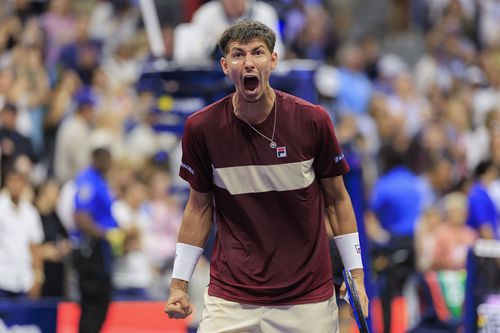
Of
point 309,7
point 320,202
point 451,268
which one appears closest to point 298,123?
point 320,202

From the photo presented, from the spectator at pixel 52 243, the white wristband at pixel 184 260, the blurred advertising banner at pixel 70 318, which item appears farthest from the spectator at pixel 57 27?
the white wristband at pixel 184 260

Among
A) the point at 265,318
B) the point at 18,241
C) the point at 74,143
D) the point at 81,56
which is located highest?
the point at 265,318

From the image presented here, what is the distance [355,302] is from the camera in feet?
20.1

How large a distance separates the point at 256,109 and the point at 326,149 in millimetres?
385

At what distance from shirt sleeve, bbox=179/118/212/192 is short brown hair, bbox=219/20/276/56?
43cm

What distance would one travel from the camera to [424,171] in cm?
1606

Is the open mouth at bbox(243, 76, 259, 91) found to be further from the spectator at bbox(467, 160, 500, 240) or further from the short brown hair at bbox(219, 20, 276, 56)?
the spectator at bbox(467, 160, 500, 240)

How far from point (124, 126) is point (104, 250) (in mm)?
5047

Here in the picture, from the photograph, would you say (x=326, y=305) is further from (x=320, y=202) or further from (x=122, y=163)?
(x=122, y=163)

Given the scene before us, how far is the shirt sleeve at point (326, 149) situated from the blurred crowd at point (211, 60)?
3.05 metres

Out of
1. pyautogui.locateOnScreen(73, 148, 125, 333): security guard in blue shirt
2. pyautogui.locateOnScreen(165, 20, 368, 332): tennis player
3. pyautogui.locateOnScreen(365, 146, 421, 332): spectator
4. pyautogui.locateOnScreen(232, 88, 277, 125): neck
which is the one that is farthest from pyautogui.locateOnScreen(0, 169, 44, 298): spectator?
pyautogui.locateOnScreen(232, 88, 277, 125): neck

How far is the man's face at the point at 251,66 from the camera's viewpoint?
603 cm

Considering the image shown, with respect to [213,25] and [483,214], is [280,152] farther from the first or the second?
[483,214]

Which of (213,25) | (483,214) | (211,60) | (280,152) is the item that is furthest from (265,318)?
(483,214)
